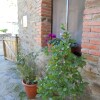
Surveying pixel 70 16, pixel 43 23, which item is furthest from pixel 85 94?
pixel 43 23

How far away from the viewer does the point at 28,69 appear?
264cm

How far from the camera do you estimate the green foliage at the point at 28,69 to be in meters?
2.59

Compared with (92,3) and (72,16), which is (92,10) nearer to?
(92,3)

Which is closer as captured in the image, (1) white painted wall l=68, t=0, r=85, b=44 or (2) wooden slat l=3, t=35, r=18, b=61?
(1) white painted wall l=68, t=0, r=85, b=44

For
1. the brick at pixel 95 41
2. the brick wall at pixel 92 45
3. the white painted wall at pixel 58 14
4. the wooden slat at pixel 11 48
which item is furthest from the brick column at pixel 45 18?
the wooden slat at pixel 11 48

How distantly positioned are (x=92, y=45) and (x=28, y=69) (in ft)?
4.85

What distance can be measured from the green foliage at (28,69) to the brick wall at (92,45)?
109cm

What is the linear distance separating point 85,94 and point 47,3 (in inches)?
66.9

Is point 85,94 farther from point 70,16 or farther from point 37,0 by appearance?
point 37,0

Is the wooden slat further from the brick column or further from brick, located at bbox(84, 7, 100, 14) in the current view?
brick, located at bbox(84, 7, 100, 14)

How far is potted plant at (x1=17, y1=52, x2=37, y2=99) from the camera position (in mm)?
2465

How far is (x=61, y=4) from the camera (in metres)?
2.39

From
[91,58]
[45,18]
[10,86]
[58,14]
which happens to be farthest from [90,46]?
[10,86]

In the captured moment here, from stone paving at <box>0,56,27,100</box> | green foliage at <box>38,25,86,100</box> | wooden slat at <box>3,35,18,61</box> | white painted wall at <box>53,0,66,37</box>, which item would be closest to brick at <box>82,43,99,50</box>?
green foliage at <box>38,25,86,100</box>
